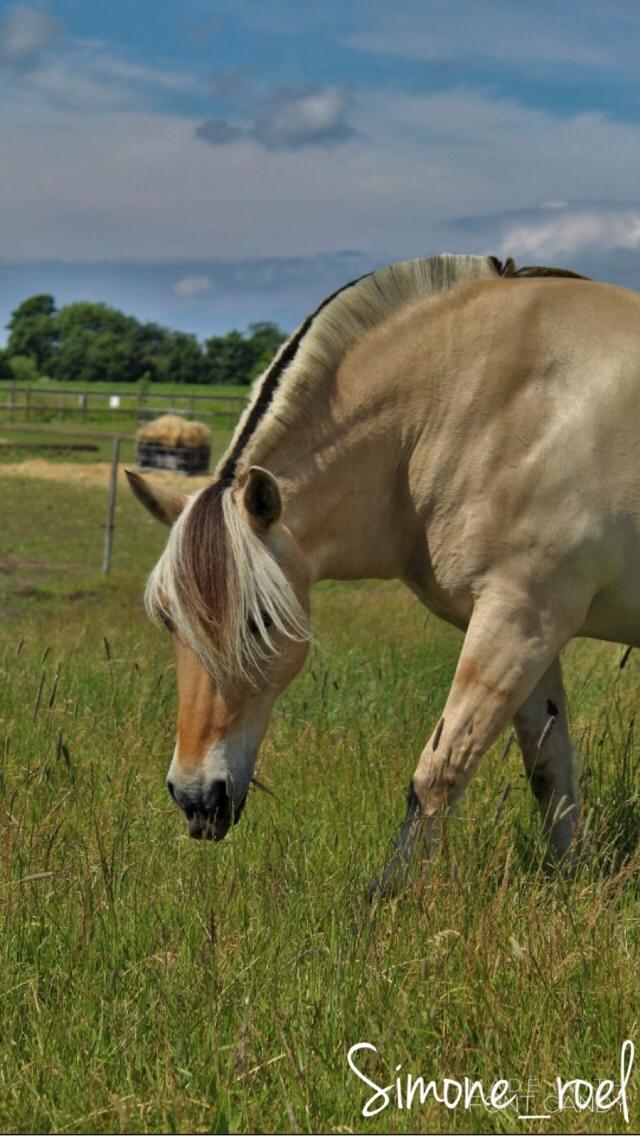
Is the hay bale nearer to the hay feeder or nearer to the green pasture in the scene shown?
the hay feeder

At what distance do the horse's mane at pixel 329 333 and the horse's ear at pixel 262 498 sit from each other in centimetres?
23

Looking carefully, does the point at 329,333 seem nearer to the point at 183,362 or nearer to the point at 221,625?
the point at 221,625

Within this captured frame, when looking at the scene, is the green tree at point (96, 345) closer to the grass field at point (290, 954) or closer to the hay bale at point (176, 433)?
the hay bale at point (176, 433)

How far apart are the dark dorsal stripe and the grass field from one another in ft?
3.96

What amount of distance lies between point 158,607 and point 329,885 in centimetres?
99

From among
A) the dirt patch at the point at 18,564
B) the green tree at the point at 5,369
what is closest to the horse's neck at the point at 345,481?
the dirt patch at the point at 18,564

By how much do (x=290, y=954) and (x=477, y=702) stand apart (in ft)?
3.58

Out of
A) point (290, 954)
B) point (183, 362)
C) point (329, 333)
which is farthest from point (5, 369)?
point (290, 954)

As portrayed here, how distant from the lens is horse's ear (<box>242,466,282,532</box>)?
3740 millimetres

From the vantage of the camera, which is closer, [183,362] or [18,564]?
[18,564]

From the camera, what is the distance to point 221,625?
380 cm

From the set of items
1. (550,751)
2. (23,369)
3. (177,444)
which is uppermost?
(23,369)

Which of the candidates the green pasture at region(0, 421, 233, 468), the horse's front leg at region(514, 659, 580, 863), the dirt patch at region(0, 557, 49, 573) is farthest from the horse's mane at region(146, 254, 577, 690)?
the green pasture at region(0, 421, 233, 468)

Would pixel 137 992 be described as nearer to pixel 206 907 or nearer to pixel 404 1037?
pixel 206 907
